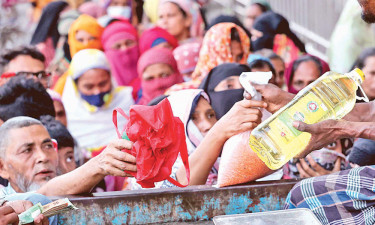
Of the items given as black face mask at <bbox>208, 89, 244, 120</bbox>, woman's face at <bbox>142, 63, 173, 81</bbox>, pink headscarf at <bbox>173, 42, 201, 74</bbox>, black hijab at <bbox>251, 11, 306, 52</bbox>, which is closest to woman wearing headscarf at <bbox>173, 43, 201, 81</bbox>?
pink headscarf at <bbox>173, 42, 201, 74</bbox>

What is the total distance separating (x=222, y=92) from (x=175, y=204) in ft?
4.06

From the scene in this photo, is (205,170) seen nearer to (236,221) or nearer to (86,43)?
(236,221)

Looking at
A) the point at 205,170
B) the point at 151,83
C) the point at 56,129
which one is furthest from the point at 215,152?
the point at 151,83

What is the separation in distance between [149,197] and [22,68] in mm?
3055

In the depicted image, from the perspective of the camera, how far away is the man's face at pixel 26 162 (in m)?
3.31

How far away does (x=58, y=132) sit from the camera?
4.07 m

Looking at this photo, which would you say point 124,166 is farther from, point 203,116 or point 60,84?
point 60,84

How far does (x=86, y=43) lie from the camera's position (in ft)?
23.5

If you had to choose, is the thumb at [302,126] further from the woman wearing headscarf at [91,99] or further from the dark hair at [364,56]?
the woman wearing headscarf at [91,99]

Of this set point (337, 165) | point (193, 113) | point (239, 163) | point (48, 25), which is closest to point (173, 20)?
point (48, 25)

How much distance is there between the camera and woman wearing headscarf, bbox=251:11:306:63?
670 cm

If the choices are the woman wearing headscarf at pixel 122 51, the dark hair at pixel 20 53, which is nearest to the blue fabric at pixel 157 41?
the woman wearing headscarf at pixel 122 51

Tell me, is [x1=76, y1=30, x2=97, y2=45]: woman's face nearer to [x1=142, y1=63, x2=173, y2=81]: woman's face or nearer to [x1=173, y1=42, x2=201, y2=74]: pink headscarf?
[x1=173, y1=42, x2=201, y2=74]: pink headscarf

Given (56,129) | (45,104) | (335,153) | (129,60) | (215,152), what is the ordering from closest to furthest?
A: (215,152)
(335,153)
(56,129)
(45,104)
(129,60)
